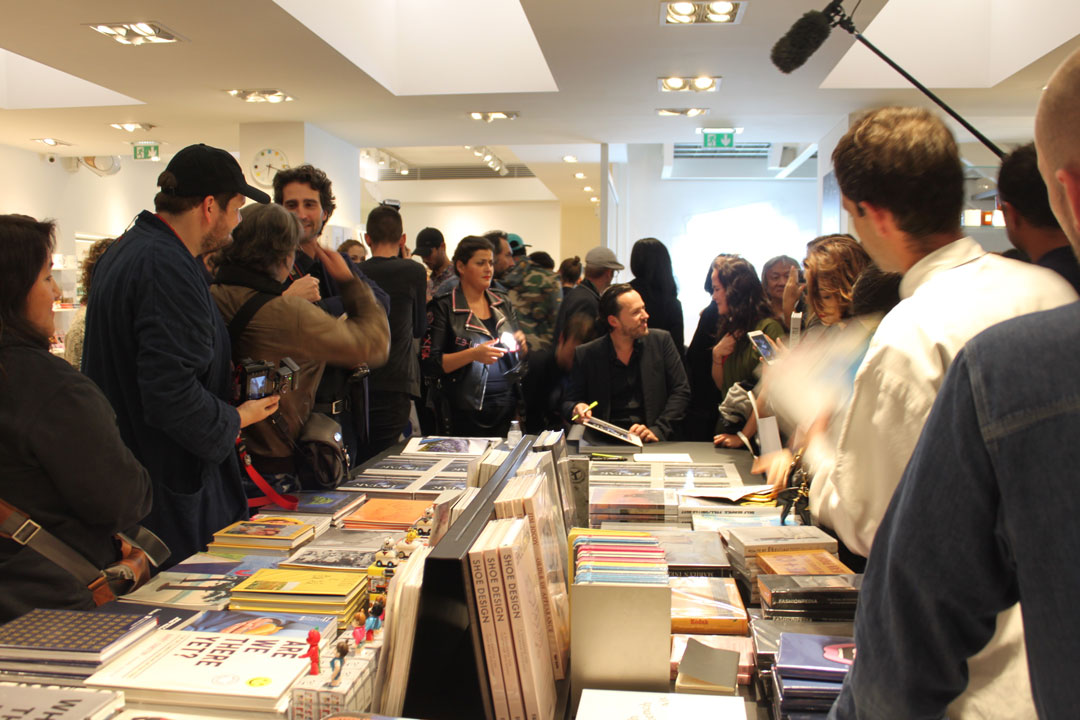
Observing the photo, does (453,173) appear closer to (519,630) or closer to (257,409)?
(257,409)

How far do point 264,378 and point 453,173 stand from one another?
41.8ft

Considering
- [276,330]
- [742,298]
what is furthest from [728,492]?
[742,298]

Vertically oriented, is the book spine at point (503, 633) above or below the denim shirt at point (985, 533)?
below

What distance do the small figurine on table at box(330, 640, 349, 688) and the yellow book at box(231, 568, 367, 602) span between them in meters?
0.27

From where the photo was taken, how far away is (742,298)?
364 centimetres

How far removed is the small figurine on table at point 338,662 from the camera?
1101 mm

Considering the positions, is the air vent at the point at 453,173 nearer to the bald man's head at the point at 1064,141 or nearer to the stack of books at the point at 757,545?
the stack of books at the point at 757,545

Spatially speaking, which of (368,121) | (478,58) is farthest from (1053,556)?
(368,121)

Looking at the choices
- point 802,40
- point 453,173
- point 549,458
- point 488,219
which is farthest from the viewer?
point 488,219

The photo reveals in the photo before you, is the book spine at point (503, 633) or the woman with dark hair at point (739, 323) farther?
the woman with dark hair at point (739, 323)

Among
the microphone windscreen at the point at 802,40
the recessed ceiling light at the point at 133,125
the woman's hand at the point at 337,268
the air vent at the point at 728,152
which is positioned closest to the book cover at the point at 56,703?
the woman's hand at the point at 337,268

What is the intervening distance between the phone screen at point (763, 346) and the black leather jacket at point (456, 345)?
138 centimetres

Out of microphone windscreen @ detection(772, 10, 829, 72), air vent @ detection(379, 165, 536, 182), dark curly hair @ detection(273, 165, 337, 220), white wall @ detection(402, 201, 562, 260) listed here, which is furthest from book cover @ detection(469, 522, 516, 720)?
Result: white wall @ detection(402, 201, 562, 260)

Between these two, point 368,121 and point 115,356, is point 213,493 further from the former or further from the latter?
point 368,121
